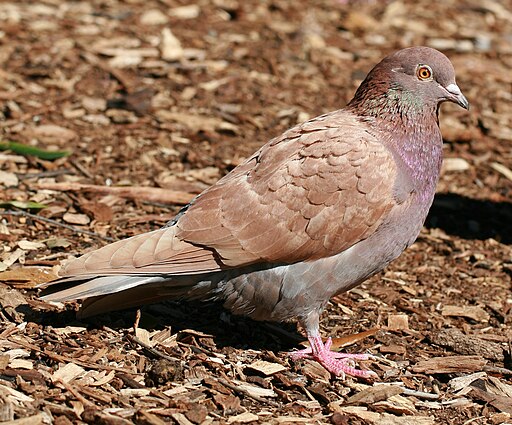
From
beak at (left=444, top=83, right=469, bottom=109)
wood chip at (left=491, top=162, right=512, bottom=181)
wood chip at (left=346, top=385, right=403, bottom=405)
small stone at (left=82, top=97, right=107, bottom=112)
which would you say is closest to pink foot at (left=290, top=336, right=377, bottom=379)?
wood chip at (left=346, top=385, right=403, bottom=405)

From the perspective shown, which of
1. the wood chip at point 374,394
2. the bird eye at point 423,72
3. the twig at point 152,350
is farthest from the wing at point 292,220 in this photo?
the wood chip at point 374,394

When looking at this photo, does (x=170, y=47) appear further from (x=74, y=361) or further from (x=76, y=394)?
(x=76, y=394)

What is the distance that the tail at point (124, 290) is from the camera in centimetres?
494

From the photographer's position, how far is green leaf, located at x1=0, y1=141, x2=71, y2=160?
284 inches

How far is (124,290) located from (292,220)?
1.05 metres

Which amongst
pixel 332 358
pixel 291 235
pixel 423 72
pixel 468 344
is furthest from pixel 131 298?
pixel 423 72

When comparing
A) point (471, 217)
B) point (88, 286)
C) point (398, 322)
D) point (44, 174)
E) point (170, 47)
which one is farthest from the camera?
point (170, 47)

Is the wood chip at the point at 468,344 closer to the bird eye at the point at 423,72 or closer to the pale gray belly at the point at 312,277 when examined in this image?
the pale gray belly at the point at 312,277

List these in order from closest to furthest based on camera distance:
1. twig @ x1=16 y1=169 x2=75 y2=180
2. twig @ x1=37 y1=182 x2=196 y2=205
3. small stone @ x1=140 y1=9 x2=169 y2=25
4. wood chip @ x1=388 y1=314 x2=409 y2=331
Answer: wood chip @ x1=388 y1=314 x2=409 y2=331, twig @ x1=37 y1=182 x2=196 y2=205, twig @ x1=16 y1=169 x2=75 y2=180, small stone @ x1=140 y1=9 x2=169 y2=25

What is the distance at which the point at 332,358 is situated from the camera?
5.28 meters

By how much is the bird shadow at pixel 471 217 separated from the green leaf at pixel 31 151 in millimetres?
3005

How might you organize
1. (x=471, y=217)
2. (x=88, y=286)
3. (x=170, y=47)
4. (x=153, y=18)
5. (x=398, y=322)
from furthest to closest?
(x=153, y=18) → (x=170, y=47) → (x=471, y=217) → (x=398, y=322) → (x=88, y=286)

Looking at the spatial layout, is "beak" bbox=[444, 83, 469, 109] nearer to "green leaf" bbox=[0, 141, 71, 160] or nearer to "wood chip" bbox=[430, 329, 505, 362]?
"wood chip" bbox=[430, 329, 505, 362]

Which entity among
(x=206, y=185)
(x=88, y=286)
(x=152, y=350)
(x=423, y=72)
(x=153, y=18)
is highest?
(x=423, y=72)
